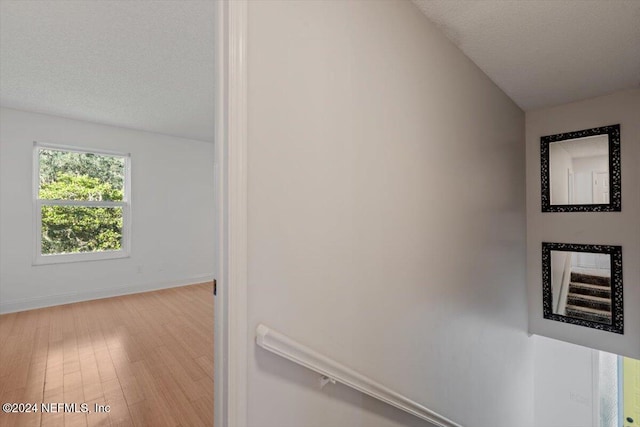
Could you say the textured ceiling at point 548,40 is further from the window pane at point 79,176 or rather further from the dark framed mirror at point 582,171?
the window pane at point 79,176

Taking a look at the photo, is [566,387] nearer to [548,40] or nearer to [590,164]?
[590,164]

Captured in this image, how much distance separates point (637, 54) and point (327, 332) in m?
3.10

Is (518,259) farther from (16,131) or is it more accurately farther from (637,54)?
(16,131)

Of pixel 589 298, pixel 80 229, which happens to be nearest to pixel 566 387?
pixel 589 298

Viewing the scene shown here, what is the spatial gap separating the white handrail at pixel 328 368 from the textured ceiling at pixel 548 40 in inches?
75.4

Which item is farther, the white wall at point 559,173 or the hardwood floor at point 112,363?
the white wall at point 559,173

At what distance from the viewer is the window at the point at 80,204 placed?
388 cm

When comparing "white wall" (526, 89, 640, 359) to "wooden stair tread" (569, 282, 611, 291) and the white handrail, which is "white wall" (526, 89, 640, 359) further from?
the white handrail

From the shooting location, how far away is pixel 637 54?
7.23 feet

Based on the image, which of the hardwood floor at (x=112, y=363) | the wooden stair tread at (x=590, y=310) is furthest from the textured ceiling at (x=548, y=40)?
the hardwood floor at (x=112, y=363)

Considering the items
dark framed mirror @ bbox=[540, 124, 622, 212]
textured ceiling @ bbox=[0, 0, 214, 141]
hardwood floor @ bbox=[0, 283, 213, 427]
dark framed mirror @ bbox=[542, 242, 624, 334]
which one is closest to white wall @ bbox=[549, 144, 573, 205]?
dark framed mirror @ bbox=[540, 124, 622, 212]

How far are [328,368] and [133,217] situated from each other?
180 inches

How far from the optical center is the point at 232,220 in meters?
0.87

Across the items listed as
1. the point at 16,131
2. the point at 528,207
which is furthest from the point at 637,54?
the point at 16,131
